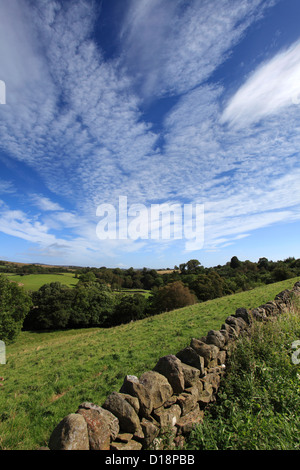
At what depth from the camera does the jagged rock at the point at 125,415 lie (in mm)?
3201

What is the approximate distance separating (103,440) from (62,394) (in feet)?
14.3

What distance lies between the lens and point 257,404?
12.1ft

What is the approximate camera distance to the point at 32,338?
36.2 m

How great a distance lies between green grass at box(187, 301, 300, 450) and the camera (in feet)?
10.3

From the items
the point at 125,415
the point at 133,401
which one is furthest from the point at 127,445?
the point at 133,401

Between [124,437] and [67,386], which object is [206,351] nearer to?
[124,437]

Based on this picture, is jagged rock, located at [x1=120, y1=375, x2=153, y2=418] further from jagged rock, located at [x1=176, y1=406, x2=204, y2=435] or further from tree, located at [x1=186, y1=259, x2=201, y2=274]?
tree, located at [x1=186, y1=259, x2=201, y2=274]

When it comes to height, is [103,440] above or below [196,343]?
below

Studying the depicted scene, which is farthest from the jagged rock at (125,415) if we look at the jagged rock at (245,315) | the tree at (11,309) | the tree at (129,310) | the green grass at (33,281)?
the green grass at (33,281)

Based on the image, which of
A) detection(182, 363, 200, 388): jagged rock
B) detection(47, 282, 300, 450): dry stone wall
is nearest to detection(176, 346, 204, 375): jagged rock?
detection(47, 282, 300, 450): dry stone wall

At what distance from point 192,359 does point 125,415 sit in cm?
205

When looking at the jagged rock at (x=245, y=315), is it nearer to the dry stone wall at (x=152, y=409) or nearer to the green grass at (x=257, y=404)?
the green grass at (x=257, y=404)
